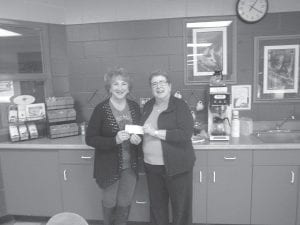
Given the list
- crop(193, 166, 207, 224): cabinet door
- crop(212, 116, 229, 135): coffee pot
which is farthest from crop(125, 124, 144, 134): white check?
crop(212, 116, 229, 135): coffee pot

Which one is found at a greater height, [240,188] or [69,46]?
[69,46]

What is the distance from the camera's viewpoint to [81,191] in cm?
239

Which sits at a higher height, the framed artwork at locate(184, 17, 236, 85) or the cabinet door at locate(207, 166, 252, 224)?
the framed artwork at locate(184, 17, 236, 85)

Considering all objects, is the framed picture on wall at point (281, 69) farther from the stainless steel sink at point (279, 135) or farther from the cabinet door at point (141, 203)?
the cabinet door at point (141, 203)

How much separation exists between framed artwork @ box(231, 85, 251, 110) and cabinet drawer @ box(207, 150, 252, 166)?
67 centimetres

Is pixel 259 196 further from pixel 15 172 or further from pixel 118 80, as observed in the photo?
pixel 15 172

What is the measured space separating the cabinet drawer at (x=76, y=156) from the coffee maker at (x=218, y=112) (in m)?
1.12

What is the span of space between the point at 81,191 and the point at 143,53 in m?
1.54

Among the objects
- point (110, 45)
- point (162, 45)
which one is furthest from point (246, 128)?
point (110, 45)

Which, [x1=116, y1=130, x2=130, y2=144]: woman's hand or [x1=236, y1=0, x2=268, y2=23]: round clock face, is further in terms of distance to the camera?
[x1=236, y1=0, x2=268, y2=23]: round clock face

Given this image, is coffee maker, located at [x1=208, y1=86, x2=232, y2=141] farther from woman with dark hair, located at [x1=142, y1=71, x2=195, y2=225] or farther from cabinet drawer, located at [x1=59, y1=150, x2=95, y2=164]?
cabinet drawer, located at [x1=59, y1=150, x2=95, y2=164]

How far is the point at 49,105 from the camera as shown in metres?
2.56

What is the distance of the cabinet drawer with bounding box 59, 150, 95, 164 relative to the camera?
2322 mm

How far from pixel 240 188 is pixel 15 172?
2114 mm
